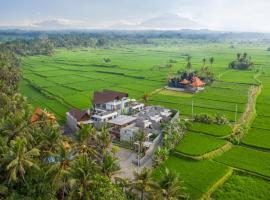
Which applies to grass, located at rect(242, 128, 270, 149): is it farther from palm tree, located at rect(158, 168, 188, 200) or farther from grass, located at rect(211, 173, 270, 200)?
palm tree, located at rect(158, 168, 188, 200)

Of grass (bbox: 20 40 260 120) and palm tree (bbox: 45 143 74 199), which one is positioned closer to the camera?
palm tree (bbox: 45 143 74 199)

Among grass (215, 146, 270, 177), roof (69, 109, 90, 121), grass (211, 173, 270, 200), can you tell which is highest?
roof (69, 109, 90, 121)

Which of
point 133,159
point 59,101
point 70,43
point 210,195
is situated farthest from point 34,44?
point 210,195

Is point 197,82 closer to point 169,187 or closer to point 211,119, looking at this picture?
point 211,119

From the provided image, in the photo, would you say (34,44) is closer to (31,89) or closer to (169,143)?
(31,89)

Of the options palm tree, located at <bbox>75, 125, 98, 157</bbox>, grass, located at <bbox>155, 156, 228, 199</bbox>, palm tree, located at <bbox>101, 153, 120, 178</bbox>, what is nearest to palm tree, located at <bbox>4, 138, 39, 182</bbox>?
palm tree, located at <bbox>75, 125, 98, 157</bbox>

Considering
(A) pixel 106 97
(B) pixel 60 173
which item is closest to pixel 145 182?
(B) pixel 60 173

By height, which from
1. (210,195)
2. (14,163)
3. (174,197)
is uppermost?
(14,163)
